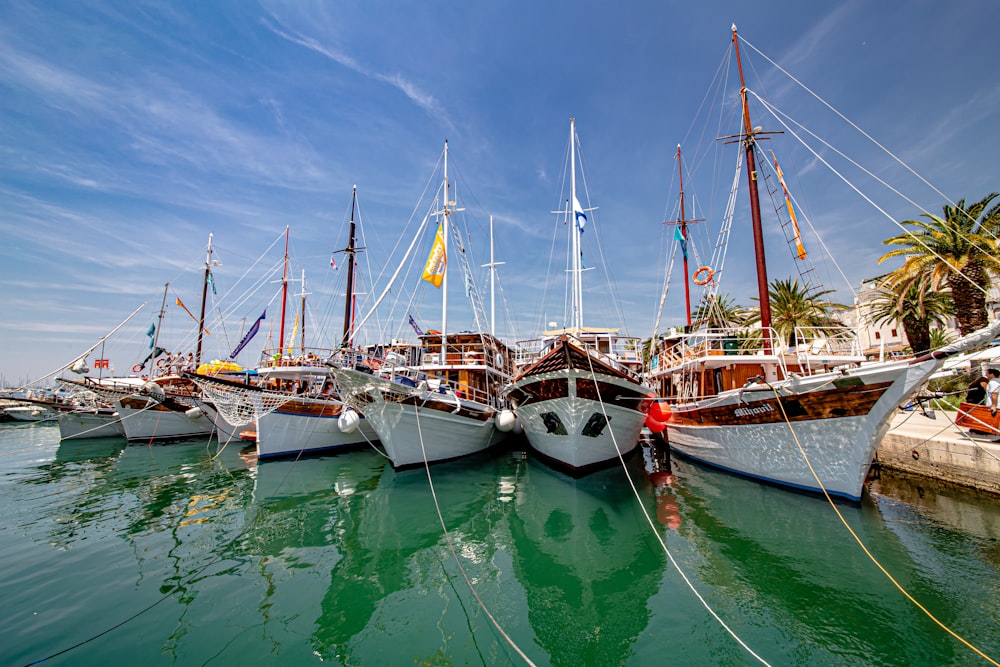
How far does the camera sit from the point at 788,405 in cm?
1055

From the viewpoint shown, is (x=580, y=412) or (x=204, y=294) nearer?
(x=580, y=412)

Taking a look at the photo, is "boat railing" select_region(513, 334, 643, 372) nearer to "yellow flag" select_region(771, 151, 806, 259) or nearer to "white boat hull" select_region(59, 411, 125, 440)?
"yellow flag" select_region(771, 151, 806, 259)

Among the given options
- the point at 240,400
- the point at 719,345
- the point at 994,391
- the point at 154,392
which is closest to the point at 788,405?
the point at 719,345

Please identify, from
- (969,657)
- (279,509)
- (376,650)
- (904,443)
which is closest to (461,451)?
(279,509)

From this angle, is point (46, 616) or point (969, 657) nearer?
point (969, 657)

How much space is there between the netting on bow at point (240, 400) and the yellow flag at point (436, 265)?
8457 mm

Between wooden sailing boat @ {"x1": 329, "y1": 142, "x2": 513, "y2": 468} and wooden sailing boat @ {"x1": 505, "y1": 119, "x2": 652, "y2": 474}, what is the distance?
84.6 inches

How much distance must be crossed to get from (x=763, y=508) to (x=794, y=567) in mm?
3304

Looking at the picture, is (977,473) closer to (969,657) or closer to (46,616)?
(969,657)

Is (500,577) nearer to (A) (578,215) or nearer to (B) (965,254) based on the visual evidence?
(A) (578,215)

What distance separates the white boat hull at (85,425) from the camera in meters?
26.7

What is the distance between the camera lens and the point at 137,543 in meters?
8.29

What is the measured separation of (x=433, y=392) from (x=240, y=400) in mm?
8582

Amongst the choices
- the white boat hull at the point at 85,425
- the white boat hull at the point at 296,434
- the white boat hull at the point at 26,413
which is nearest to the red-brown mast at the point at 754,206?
the white boat hull at the point at 296,434
